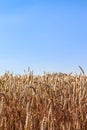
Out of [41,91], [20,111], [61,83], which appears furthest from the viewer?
[61,83]

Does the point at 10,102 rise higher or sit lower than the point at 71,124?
higher

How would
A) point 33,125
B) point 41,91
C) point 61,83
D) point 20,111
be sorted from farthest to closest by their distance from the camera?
point 61,83, point 41,91, point 20,111, point 33,125

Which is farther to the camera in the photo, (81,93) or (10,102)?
(81,93)

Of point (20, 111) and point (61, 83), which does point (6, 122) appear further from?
point (61, 83)

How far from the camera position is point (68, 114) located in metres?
4.38

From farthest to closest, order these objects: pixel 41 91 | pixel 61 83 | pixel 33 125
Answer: pixel 61 83
pixel 41 91
pixel 33 125

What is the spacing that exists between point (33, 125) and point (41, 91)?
2.67ft

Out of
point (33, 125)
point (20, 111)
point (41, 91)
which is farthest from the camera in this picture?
point (41, 91)

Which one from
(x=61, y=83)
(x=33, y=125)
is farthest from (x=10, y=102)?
(x=61, y=83)

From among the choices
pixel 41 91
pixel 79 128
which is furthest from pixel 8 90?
pixel 79 128

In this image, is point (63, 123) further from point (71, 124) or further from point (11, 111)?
point (11, 111)

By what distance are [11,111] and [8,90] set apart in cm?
67

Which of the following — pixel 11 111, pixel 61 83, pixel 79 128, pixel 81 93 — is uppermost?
pixel 61 83

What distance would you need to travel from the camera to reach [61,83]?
5.74m
